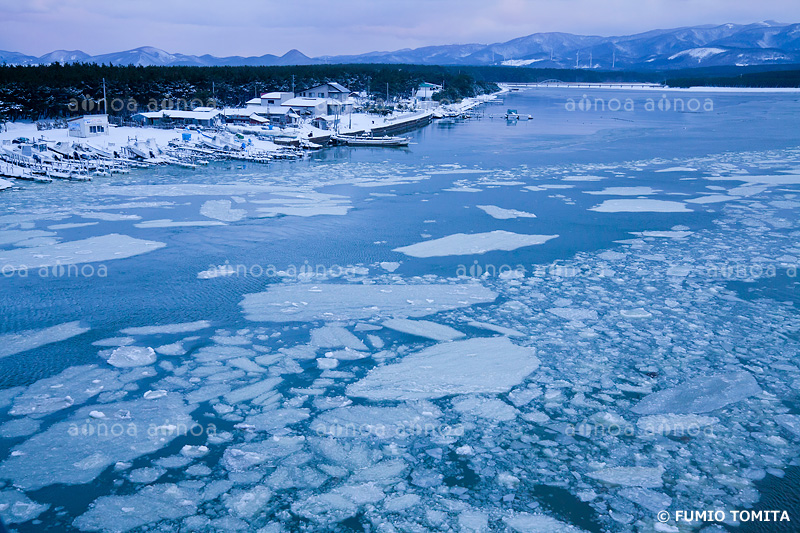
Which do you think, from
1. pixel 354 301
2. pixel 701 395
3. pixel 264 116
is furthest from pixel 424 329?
pixel 264 116

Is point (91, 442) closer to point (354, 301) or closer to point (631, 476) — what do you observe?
point (354, 301)

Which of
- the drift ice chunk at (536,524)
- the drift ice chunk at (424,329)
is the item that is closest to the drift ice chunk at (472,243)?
the drift ice chunk at (424,329)

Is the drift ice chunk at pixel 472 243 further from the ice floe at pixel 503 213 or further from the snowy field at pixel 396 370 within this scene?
the ice floe at pixel 503 213

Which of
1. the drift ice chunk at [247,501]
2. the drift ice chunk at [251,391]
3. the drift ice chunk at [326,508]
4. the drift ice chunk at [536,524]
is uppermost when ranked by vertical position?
the drift ice chunk at [251,391]

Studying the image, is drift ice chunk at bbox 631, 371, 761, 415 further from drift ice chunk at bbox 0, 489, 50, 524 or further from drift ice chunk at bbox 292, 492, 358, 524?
drift ice chunk at bbox 0, 489, 50, 524

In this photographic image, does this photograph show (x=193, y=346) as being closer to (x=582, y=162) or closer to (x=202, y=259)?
(x=202, y=259)

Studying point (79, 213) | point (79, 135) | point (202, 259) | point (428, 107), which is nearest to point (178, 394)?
point (202, 259)
